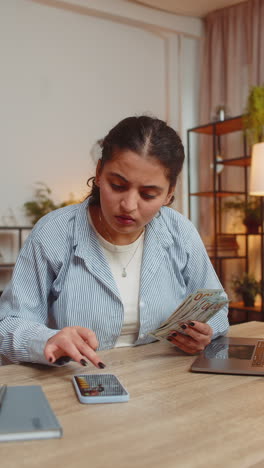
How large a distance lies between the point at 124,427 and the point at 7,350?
59cm

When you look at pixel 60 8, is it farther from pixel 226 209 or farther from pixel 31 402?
pixel 31 402

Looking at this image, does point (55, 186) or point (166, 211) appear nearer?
point (166, 211)

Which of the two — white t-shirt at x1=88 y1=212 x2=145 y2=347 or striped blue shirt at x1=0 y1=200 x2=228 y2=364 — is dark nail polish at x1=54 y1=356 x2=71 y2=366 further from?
white t-shirt at x1=88 y1=212 x2=145 y2=347

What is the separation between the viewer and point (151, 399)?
108cm

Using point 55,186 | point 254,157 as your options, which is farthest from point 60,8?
point 254,157

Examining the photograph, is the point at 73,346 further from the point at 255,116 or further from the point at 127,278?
the point at 255,116

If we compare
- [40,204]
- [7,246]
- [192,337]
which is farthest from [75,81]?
[192,337]

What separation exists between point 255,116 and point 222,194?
935 mm

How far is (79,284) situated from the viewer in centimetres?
160

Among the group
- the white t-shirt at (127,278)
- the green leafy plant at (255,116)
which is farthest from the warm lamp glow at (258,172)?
the white t-shirt at (127,278)

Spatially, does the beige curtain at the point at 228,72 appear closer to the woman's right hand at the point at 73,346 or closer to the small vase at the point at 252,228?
the small vase at the point at 252,228

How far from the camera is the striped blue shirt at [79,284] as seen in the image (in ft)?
5.00

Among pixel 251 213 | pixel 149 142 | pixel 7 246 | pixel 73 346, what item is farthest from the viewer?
pixel 251 213

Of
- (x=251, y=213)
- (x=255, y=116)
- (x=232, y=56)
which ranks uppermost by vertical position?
(x=232, y=56)
